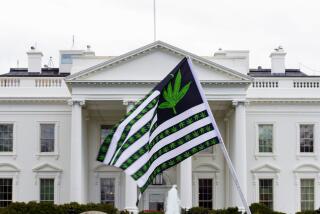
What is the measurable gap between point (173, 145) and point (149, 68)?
89.0ft

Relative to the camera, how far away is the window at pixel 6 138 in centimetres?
4359

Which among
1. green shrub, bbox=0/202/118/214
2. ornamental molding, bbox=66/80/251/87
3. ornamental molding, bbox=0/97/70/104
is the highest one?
ornamental molding, bbox=66/80/251/87

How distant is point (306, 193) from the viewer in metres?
43.5

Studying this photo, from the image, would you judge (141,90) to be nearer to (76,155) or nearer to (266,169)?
(76,155)

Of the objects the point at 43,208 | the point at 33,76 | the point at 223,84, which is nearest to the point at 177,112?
the point at 43,208

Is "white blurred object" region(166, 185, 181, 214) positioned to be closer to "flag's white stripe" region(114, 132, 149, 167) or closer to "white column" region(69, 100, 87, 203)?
"white column" region(69, 100, 87, 203)

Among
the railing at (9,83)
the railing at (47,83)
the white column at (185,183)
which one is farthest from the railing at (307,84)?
the railing at (9,83)

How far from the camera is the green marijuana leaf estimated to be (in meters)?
13.1

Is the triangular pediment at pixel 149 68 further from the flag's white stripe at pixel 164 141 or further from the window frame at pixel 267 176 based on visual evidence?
the flag's white stripe at pixel 164 141

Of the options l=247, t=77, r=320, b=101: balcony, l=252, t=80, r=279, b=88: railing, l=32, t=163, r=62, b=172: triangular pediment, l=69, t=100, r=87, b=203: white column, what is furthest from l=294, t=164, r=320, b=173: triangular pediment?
l=32, t=163, r=62, b=172: triangular pediment

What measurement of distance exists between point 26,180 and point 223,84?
520 inches

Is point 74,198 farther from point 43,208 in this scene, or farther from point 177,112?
point 177,112

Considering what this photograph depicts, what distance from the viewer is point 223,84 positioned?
39.5 meters

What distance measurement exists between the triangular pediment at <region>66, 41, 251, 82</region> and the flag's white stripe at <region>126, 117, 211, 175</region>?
86.5 feet
